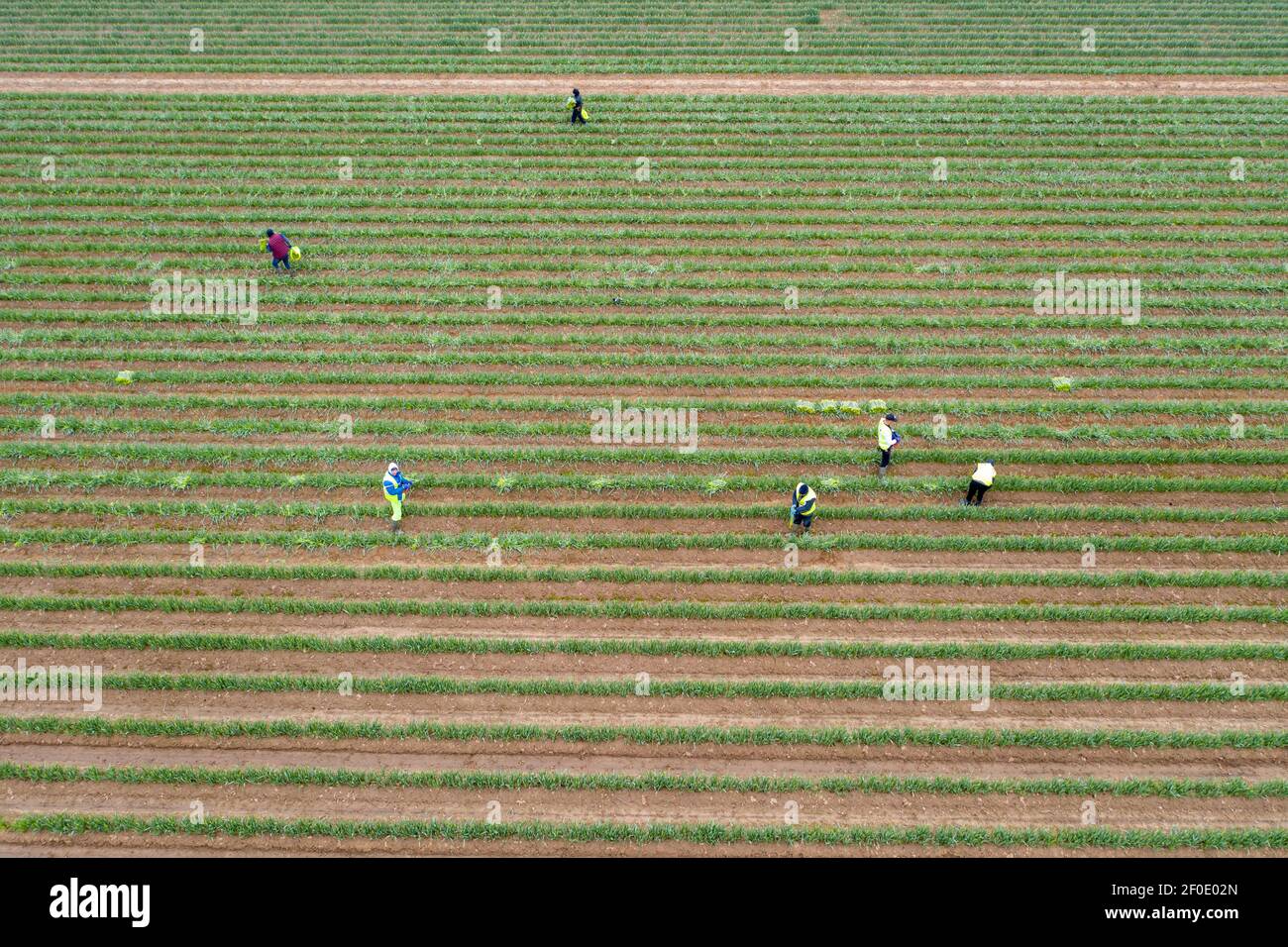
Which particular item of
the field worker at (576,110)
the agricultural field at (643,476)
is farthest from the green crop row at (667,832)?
the field worker at (576,110)

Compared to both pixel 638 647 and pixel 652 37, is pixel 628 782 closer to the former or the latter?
pixel 638 647

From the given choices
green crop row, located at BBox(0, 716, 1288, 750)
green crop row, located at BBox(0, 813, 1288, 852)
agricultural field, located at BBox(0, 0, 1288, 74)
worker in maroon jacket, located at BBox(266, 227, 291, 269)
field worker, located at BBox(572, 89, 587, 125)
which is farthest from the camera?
agricultural field, located at BBox(0, 0, 1288, 74)

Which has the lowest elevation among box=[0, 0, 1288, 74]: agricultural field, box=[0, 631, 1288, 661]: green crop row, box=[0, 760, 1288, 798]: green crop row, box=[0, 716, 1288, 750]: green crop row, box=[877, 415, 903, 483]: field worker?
box=[0, 760, 1288, 798]: green crop row

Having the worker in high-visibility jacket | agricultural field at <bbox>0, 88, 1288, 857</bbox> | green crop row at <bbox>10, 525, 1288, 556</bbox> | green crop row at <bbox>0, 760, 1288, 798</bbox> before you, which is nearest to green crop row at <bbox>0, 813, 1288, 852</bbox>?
agricultural field at <bbox>0, 88, 1288, 857</bbox>

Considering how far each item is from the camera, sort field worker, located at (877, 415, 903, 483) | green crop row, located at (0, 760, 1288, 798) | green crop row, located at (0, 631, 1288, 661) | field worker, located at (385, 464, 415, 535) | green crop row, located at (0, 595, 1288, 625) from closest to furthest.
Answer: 1. green crop row, located at (0, 760, 1288, 798)
2. green crop row, located at (0, 631, 1288, 661)
3. green crop row, located at (0, 595, 1288, 625)
4. field worker, located at (385, 464, 415, 535)
5. field worker, located at (877, 415, 903, 483)

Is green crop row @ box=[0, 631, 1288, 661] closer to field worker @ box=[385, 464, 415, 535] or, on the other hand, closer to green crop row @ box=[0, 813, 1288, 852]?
field worker @ box=[385, 464, 415, 535]

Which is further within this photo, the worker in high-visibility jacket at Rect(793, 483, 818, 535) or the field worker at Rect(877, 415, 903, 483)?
the field worker at Rect(877, 415, 903, 483)

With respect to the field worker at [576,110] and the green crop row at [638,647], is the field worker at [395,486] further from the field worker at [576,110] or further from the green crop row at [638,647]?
the field worker at [576,110]

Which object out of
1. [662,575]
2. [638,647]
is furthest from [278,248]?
[638,647]
